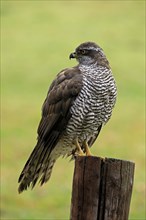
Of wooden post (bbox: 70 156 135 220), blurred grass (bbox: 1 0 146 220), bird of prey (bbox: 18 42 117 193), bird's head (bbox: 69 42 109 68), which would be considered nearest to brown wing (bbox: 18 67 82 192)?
bird of prey (bbox: 18 42 117 193)

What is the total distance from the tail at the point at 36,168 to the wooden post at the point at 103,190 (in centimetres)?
146

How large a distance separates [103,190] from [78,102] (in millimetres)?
2294

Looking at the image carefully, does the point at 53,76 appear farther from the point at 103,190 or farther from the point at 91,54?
the point at 103,190

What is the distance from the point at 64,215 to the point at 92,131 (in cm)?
578

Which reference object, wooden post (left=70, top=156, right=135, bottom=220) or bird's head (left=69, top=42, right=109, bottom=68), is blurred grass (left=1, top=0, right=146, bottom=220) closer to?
bird's head (left=69, top=42, right=109, bottom=68)

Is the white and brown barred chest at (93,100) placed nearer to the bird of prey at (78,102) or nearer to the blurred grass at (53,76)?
the bird of prey at (78,102)

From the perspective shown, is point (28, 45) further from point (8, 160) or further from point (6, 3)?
point (8, 160)

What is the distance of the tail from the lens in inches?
263

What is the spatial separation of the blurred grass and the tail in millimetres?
5728

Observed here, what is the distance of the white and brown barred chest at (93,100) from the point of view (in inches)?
291

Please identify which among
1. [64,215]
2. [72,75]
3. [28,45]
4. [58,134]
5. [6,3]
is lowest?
[64,215]

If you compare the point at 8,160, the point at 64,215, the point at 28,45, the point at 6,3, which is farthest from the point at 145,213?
the point at 6,3

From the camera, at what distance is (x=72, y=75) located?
748 cm

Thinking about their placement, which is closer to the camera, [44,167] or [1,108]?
[44,167]
